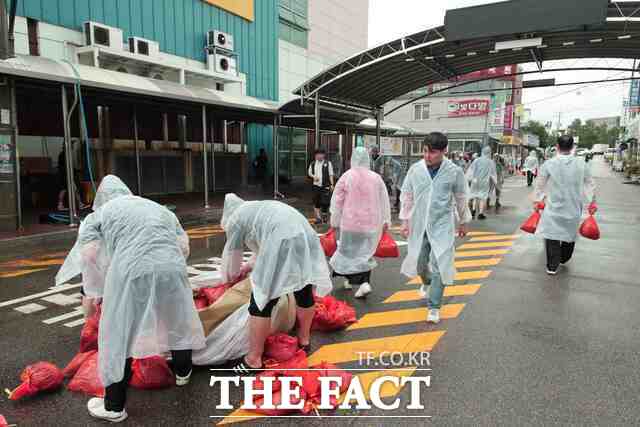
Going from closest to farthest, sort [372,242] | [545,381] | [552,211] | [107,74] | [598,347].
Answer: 1. [545,381]
2. [598,347]
3. [372,242]
4. [552,211]
5. [107,74]

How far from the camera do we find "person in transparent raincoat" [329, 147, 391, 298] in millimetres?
4980

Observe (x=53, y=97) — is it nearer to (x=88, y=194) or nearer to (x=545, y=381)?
(x=88, y=194)

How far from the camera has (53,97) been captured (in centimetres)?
1135

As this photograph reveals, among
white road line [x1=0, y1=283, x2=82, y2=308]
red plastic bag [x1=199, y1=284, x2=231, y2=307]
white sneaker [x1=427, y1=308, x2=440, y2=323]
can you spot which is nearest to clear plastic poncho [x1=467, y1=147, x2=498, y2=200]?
white sneaker [x1=427, y1=308, x2=440, y2=323]

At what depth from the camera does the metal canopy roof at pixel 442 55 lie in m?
10.9

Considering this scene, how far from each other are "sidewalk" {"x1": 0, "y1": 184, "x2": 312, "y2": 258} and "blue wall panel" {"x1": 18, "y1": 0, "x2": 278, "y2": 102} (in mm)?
4853

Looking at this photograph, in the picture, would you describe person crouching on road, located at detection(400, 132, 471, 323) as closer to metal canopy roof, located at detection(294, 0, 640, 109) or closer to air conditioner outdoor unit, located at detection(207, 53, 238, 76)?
metal canopy roof, located at detection(294, 0, 640, 109)

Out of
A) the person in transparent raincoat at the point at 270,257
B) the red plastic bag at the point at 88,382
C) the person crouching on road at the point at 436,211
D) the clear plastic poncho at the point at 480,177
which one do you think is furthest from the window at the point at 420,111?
the red plastic bag at the point at 88,382

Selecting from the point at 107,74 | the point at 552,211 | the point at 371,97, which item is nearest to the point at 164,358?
the point at 552,211

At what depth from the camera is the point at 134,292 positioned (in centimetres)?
263

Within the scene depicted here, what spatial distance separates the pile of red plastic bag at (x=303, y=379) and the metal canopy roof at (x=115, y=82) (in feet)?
24.5

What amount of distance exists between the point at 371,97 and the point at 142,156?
807 centimetres

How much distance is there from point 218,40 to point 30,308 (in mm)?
13180

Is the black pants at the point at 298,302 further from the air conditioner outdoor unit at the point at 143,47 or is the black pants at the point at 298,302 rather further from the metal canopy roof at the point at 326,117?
the air conditioner outdoor unit at the point at 143,47
